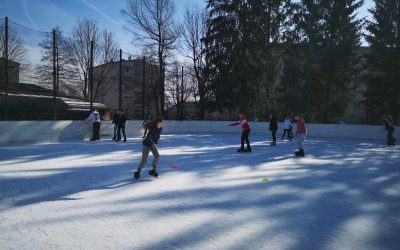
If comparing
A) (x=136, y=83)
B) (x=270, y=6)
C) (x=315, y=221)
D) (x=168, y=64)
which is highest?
(x=270, y=6)

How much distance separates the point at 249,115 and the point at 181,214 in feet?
88.4

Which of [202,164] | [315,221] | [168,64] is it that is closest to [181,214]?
[315,221]

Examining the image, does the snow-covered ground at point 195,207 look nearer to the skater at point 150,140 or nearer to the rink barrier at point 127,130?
the skater at point 150,140

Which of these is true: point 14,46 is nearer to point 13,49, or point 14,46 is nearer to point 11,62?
point 13,49

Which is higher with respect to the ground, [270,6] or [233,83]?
[270,6]

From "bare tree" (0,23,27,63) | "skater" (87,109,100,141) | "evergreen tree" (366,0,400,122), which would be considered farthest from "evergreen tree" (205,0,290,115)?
"bare tree" (0,23,27,63)

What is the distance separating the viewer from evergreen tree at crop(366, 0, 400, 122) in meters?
28.1

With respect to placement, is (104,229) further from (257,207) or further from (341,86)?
(341,86)

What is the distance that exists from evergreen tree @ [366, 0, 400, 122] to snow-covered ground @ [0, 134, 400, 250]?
2367cm

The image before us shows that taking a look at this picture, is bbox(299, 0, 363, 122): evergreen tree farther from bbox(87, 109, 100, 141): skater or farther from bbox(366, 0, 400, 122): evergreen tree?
bbox(87, 109, 100, 141): skater

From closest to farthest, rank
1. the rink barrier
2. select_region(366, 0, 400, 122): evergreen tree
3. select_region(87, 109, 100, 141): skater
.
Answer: the rink barrier
select_region(87, 109, 100, 141): skater
select_region(366, 0, 400, 122): evergreen tree

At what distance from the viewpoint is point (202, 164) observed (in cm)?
905

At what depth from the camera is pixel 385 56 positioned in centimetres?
2825

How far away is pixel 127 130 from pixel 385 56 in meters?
23.2
